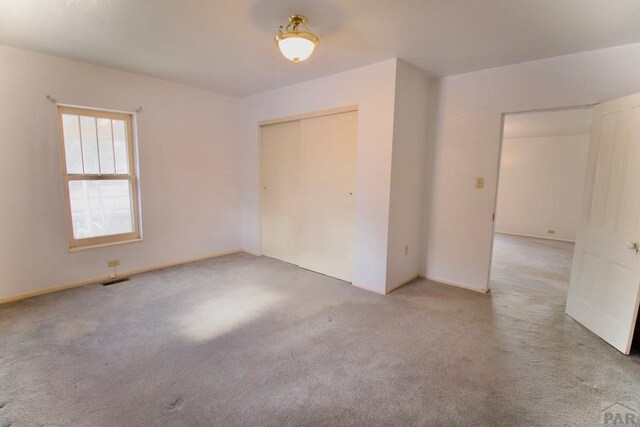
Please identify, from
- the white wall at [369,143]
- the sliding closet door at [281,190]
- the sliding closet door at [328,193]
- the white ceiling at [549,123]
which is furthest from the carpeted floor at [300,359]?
the white ceiling at [549,123]

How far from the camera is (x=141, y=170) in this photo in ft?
13.2

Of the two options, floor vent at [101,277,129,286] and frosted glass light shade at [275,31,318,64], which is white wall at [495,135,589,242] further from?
floor vent at [101,277,129,286]

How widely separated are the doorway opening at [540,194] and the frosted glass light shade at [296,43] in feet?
12.5

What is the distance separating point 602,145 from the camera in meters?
2.75

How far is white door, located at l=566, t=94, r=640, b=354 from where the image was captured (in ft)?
7.87

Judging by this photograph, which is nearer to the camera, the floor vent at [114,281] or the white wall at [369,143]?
the white wall at [369,143]

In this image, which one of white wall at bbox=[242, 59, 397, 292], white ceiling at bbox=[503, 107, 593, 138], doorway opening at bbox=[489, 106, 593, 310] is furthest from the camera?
doorway opening at bbox=[489, 106, 593, 310]

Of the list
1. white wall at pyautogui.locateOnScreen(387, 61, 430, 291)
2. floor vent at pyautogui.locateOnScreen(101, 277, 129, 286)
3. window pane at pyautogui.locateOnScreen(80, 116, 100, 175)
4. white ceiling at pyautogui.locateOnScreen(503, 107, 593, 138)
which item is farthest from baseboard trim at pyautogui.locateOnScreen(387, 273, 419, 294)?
window pane at pyautogui.locateOnScreen(80, 116, 100, 175)

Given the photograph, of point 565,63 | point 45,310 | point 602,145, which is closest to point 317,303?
point 45,310

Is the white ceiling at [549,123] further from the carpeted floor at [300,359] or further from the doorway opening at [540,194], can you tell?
the carpeted floor at [300,359]

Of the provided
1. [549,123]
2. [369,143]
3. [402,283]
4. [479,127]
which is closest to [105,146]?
[369,143]

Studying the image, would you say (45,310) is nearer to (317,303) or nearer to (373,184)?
(317,303)

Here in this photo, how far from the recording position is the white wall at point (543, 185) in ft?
21.8

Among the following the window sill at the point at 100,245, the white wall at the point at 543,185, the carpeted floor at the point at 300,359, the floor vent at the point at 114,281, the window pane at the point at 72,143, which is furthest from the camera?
the white wall at the point at 543,185
